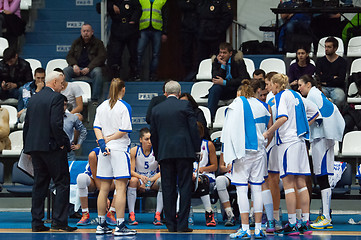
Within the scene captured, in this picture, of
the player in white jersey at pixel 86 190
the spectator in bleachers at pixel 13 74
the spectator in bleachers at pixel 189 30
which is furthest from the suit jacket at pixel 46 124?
the spectator in bleachers at pixel 189 30

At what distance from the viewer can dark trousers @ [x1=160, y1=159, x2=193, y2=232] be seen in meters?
10.0

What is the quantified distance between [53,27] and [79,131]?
4742 millimetres

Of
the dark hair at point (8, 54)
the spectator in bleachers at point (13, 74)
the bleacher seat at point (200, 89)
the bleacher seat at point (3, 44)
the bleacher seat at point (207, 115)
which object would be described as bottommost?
the bleacher seat at point (207, 115)

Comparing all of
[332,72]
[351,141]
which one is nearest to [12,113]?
[332,72]

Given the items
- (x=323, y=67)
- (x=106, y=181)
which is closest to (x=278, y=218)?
(x=106, y=181)

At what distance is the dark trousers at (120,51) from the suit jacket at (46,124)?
16.7 ft

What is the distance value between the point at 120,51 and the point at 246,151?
6.06 metres

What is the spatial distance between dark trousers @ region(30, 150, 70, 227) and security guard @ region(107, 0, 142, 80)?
16.6ft

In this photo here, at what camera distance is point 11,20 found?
1536 centimetres

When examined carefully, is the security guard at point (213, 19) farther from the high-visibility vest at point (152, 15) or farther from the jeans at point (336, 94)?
the jeans at point (336, 94)

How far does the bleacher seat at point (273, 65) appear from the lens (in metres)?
14.3

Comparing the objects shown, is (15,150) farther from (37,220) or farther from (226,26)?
(226,26)

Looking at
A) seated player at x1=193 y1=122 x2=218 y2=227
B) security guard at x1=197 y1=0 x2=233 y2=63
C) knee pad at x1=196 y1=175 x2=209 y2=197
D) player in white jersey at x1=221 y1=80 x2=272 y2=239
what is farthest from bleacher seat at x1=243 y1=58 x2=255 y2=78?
player in white jersey at x1=221 y1=80 x2=272 y2=239

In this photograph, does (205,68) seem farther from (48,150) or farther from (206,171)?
(48,150)
